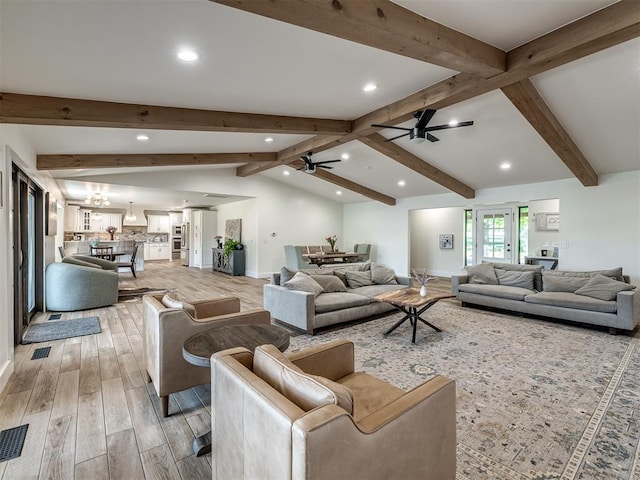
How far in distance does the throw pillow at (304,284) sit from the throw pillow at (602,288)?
13.0ft

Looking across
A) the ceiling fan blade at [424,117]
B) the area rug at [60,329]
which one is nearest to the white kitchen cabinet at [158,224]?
the area rug at [60,329]

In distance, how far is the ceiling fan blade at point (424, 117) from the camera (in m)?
4.16

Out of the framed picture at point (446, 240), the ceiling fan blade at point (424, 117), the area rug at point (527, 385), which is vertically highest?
the ceiling fan blade at point (424, 117)

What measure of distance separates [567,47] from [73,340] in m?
6.13

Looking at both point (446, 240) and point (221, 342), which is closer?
point (221, 342)

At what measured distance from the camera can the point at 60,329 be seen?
432cm

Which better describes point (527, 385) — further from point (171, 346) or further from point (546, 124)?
point (546, 124)

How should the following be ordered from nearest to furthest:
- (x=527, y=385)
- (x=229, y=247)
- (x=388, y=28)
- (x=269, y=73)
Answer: (x=388, y=28)
(x=527, y=385)
(x=269, y=73)
(x=229, y=247)

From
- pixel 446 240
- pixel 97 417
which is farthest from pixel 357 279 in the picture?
pixel 446 240

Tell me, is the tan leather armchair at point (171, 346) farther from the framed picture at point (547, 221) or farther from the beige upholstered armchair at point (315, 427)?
the framed picture at point (547, 221)

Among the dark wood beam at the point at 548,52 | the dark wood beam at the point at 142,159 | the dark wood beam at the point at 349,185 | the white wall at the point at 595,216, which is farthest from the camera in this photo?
the dark wood beam at the point at 349,185

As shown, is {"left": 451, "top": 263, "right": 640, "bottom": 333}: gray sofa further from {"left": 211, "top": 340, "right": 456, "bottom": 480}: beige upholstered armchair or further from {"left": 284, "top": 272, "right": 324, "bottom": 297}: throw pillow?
{"left": 211, "top": 340, "right": 456, "bottom": 480}: beige upholstered armchair

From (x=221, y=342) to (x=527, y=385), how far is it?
2.69 m

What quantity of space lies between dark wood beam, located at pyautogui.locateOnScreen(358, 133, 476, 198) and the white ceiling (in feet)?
0.83
